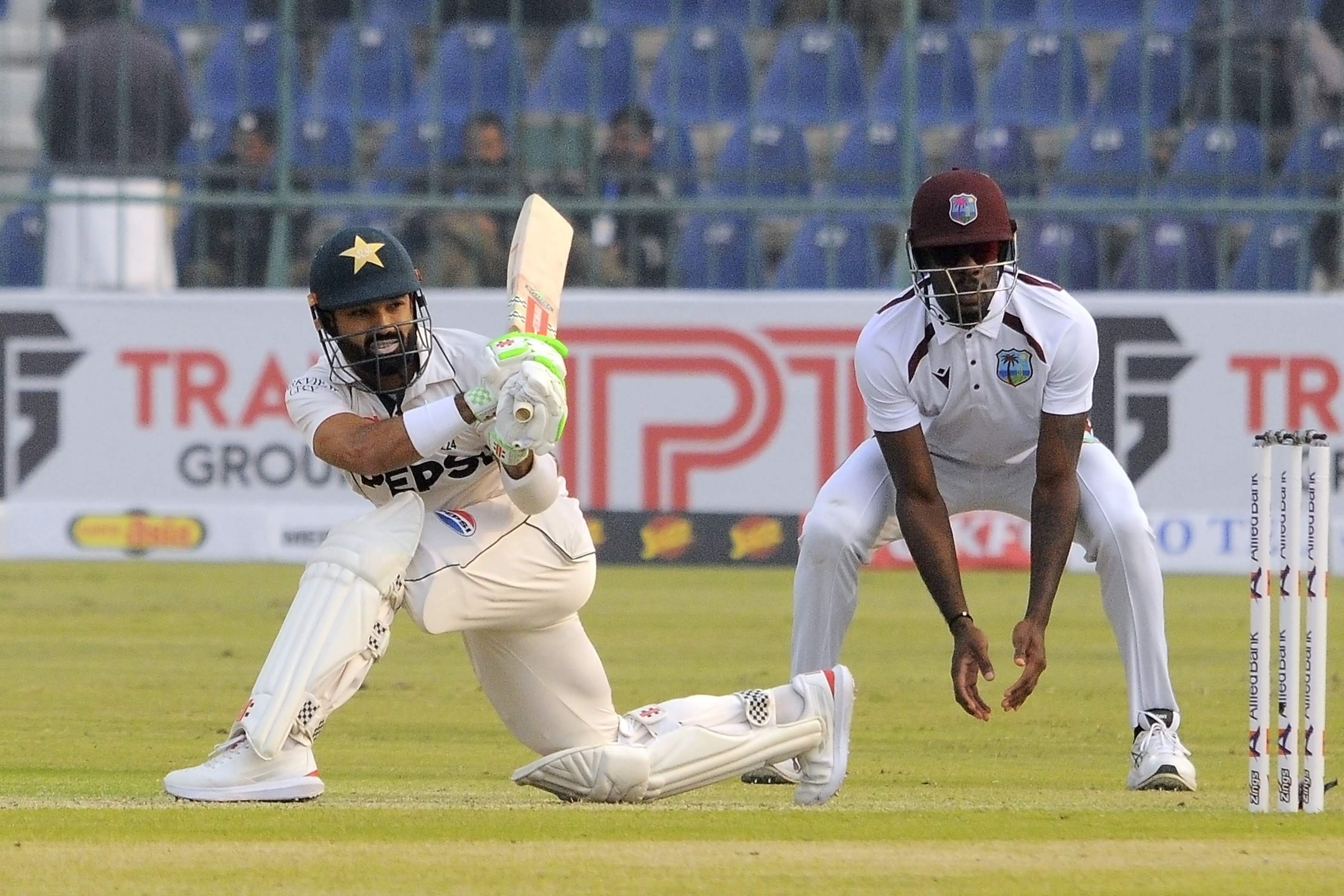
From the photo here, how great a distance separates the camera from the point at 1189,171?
44.3 ft

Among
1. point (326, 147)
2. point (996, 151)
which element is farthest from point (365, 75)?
point (996, 151)

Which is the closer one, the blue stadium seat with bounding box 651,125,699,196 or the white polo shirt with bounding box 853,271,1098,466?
the white polo shirt with bounding box 853,271,1098,466

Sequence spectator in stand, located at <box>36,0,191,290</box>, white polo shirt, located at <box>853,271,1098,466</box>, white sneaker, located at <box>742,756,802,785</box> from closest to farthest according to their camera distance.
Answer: white polo shirt, located at <box>853,271,1098,466</box> < white sneaker, located at <box>742,756,802,785</box> < spectator in stand, located at <box>36,0,191,290</box>

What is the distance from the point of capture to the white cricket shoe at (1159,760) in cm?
548

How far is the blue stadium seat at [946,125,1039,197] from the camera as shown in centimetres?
1355

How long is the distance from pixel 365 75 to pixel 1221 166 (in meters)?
5.52

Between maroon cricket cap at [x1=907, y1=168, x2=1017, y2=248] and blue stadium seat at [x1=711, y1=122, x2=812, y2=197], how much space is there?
789 cm

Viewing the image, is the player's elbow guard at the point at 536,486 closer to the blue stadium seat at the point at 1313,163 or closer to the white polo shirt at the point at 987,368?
the white polo shirt at the point at 987,368

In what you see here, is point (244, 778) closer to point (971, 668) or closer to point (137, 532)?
point (971, 668)

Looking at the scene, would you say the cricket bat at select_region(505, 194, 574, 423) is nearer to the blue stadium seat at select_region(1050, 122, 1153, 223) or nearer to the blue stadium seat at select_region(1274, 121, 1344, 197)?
the blue stadium seat at select_region(1050, 122, 1153, 223)

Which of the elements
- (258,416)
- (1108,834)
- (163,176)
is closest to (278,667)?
(1108,834)

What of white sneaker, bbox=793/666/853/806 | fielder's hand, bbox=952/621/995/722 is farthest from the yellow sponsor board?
fielder's hand, bbox=952/621/995/722

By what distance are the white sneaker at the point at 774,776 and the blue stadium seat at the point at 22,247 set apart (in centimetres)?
854

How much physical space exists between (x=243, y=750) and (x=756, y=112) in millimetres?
9460
